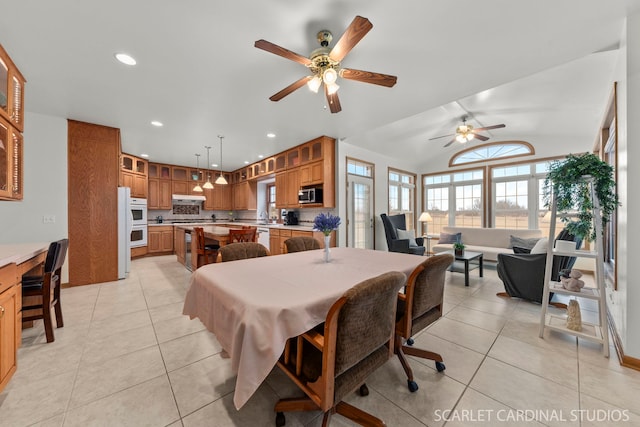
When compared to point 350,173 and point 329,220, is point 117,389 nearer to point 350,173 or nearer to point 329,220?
point 329,220

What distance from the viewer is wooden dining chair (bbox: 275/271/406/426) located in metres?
1.00

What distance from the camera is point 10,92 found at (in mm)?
2096

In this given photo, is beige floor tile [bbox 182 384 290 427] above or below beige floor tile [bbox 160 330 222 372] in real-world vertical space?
above

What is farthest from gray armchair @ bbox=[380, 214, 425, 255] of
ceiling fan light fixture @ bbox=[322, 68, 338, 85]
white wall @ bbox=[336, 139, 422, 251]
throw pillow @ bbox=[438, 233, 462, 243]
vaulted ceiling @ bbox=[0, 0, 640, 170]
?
ceiling fan light fixture @ bbox=[322, 68, 338, 85]

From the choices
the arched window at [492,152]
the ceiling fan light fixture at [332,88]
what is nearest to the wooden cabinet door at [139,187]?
the ceiling fan light fixture at [332,88]

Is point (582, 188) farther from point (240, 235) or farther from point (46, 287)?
point (46, 287)

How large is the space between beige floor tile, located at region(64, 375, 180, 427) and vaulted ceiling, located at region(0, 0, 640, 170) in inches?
104

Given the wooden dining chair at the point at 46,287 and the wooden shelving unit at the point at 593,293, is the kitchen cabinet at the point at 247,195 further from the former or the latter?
the wooden shelving unit at the point at 593,293

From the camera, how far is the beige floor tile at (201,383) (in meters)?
1.47

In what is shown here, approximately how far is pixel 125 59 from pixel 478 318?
14.7 feet

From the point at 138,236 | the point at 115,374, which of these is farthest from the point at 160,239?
the point at 115,374

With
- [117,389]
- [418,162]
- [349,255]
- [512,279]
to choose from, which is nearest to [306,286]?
[349,255]

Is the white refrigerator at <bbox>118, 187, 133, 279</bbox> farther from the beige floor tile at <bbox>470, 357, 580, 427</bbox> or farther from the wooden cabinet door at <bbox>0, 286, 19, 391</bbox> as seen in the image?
the beige floor tile at <bbox>470, 357, 580, 427</bbox>

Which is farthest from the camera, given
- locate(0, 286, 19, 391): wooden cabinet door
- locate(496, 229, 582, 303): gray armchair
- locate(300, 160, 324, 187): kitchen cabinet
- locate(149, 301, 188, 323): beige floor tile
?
locate(300, 160, 324, 187): kitchen cabinet
